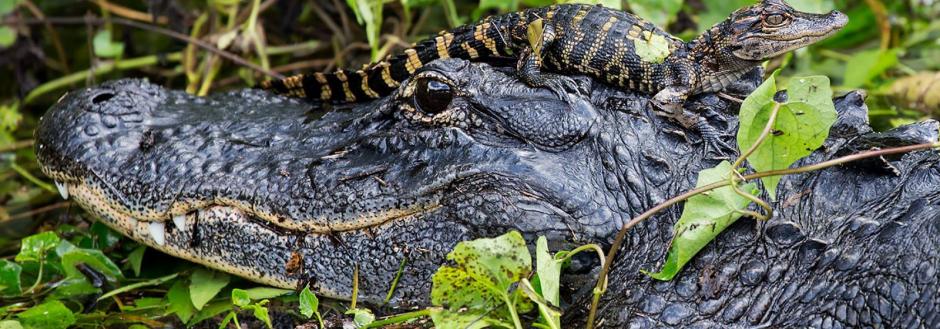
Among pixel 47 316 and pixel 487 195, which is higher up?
pixel 487 195

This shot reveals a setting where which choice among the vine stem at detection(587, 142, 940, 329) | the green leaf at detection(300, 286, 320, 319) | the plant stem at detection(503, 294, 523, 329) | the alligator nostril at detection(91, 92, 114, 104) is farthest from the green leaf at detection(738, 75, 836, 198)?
the alligator nostril at detection(91, 92, 114, 104)

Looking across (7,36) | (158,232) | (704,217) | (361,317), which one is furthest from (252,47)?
(704,217)

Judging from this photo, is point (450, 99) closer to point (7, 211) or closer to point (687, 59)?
point (687, 59)

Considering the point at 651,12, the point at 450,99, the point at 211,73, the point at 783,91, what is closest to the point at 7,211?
the point at 211,73

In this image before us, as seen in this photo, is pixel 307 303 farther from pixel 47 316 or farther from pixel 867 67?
pixel 867 67

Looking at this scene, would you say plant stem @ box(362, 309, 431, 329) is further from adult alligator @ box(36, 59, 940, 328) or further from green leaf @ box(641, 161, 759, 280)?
green leaf @ box(641, 161, 759, 280)

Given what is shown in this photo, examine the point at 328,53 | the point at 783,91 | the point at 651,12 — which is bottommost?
the point at 328,53

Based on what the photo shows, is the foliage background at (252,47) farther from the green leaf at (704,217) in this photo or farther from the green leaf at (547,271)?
the green leaf at (547,271)
